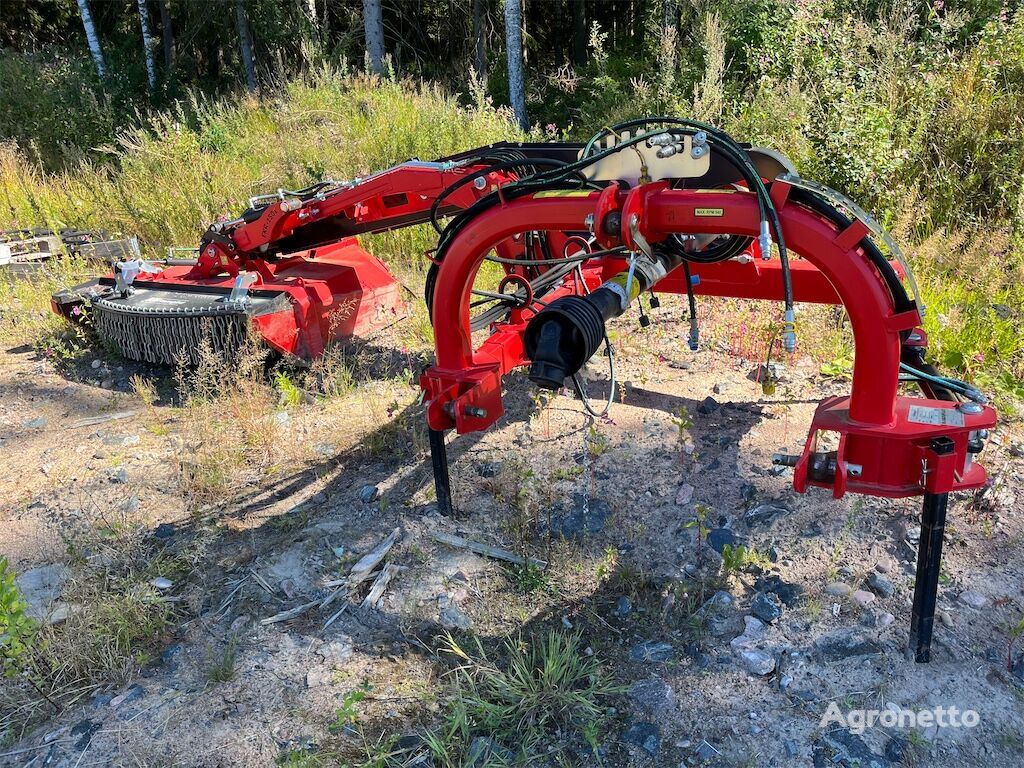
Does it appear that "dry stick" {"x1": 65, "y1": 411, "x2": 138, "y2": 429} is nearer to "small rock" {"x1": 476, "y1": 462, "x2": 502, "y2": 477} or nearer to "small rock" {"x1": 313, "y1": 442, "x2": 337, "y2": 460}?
"small rock" {"x1": 313, "y1": 442, "x2": 337, "y2": 460}

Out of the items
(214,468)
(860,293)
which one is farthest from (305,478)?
(860,293)

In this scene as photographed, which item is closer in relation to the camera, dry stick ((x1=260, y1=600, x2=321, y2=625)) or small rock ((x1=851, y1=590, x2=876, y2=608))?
small rock ((x1=851, y1=590, x2=876, y2=608))

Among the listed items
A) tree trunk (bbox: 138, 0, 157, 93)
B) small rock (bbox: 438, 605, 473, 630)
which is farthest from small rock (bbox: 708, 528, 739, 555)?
tree trunk (bbox: 138, 0, 157, 93)

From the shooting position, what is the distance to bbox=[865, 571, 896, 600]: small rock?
2.89 m

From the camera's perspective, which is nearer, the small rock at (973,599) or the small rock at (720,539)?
the small rock at (973,599)

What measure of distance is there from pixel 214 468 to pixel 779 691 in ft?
9.41

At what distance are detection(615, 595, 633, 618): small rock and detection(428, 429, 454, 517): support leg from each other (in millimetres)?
900

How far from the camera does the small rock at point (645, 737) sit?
2.43 m

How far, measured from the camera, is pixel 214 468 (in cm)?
398

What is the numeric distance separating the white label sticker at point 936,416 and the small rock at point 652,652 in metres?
1.15

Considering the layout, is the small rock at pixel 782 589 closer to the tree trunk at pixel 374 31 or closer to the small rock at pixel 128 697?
the small rock at pixel 128 697

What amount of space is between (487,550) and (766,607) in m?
1.13

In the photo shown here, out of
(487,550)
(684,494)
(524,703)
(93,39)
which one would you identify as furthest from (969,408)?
(93,39)

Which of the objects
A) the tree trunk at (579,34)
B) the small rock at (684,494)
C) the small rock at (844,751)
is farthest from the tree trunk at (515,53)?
the small rock at (844,751)
